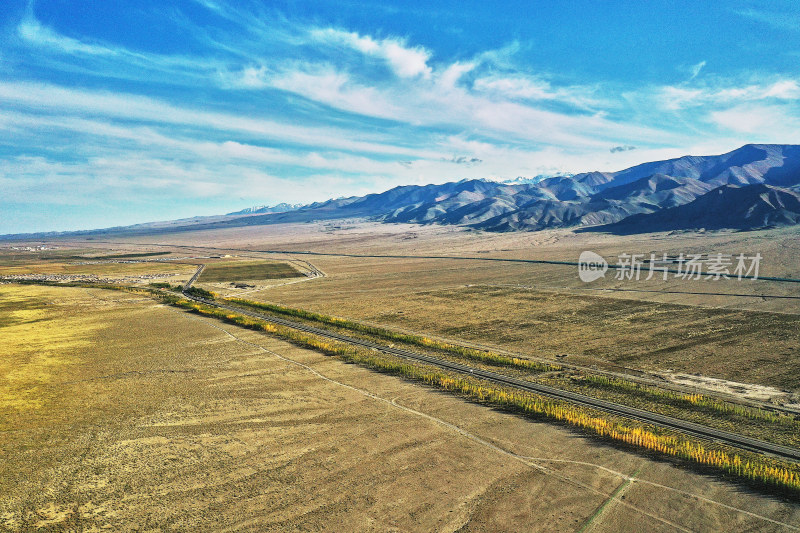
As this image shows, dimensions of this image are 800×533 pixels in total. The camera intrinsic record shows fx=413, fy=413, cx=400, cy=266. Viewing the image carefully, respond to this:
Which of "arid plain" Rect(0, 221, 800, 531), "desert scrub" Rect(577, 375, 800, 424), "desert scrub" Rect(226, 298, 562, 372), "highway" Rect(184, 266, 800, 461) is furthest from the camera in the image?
"desert scrub" Rect(226, 298, 562, 372)

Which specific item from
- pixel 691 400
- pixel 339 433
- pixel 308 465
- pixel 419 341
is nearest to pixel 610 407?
pixel 691 400

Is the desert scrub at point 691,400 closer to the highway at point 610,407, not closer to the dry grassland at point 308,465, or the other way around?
the highway at point 610,407

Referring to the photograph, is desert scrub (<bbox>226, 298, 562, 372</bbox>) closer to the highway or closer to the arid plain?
the highway

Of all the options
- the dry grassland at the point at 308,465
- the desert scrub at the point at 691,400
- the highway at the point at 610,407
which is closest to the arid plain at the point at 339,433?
the dry grassland at the point at 308,465

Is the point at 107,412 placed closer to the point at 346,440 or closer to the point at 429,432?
the point at 346,440

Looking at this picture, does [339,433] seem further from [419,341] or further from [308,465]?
[419,341]

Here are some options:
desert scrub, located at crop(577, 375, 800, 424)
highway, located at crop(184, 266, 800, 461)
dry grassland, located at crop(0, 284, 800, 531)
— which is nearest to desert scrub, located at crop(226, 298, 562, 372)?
highway, located at crop(184, 266, 800, 461)

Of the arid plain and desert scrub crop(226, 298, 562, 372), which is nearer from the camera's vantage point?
the arid plain

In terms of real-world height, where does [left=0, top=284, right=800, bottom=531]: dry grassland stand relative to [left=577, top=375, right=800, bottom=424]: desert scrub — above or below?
below
